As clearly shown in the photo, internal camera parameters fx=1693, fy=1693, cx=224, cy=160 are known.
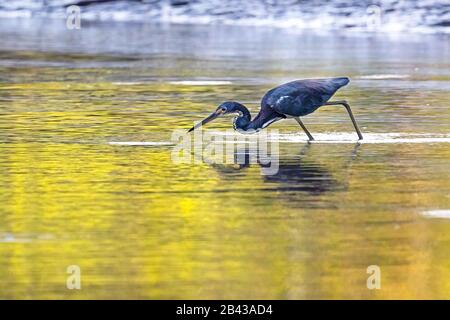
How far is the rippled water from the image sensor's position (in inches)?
341

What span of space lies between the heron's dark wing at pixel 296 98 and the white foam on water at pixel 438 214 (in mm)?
3814

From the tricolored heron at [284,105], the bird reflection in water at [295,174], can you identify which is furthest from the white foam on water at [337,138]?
the bird reflection in water at [295,174]

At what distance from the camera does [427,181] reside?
12.2 meters

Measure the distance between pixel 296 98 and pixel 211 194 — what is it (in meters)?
3.10

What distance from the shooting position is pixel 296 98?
14469 millimetres

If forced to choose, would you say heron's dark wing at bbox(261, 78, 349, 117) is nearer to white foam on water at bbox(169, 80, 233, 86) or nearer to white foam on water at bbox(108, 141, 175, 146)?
white foam on water at bbox(108, 141, 175, 146)

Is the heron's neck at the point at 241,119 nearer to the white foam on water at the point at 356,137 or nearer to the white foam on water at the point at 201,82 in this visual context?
the white foam on water at the point at 356,137

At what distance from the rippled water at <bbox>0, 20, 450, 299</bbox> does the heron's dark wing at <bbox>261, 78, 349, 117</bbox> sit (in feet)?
1.06

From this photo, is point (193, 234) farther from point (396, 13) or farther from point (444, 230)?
point (396, 13)

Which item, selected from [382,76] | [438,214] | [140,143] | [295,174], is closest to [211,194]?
[295,174]
